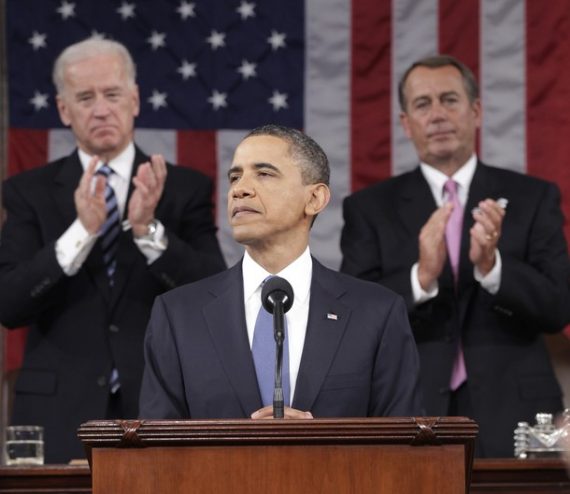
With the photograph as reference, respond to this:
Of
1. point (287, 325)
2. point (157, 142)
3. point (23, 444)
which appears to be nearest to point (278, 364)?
point (287, 325)

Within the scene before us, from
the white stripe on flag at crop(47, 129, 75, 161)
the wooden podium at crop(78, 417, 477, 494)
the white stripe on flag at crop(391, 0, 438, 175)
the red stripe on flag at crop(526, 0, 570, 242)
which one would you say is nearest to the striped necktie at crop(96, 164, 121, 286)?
the white stripe on flag at crop(47, 129, 75, 161)

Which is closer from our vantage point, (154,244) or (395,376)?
(395,376)

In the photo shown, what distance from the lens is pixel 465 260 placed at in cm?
524

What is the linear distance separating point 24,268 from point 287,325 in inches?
58.2

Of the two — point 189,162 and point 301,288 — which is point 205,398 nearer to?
point 301,288

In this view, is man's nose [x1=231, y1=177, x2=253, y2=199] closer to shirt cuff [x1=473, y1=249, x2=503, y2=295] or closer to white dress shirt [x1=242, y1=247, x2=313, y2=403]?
white dress shirt [x1=242, y1=247, x2=313, y2=403]

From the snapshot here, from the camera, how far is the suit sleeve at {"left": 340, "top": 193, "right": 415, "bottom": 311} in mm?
5094

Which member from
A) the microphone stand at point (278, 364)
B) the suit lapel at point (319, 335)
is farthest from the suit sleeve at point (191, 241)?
the microphone stand at point (278, 364)

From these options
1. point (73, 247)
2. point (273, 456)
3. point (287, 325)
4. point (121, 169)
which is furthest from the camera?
point (121, 169)

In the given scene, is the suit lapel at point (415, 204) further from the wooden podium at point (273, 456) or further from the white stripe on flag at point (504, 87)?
the wooden podium at point (273, 456)

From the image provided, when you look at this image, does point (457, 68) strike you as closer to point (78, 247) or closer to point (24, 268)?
point (78, 247)

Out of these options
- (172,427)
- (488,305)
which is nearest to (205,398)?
(172,427)

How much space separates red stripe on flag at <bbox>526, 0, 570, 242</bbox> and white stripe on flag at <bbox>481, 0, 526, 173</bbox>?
37mm

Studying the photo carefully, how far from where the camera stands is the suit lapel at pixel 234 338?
12.0 feet
